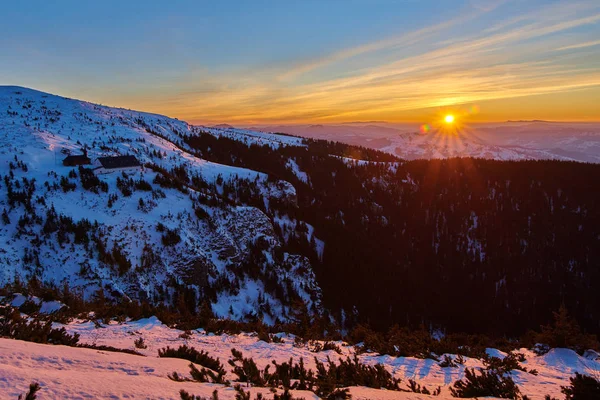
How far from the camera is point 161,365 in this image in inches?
335

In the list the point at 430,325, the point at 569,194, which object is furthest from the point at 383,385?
the point at 569,194

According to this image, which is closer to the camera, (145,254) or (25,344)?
(25,344)

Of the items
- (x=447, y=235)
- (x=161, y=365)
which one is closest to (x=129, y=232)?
(x=161, y=365)

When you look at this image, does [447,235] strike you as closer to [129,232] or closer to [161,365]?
[129,232]

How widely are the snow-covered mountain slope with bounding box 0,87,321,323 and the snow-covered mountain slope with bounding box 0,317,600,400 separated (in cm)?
1925

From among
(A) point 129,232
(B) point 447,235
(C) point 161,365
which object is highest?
(C) point 161,365

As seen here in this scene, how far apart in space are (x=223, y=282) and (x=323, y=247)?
35721mm

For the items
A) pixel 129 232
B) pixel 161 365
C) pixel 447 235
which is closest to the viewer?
pixel 161 365

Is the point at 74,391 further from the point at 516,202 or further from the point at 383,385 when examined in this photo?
the point at 516,202

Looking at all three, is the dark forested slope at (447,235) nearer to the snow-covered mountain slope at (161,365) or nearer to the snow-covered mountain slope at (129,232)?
the snow-covered mountain slope at (129,232)

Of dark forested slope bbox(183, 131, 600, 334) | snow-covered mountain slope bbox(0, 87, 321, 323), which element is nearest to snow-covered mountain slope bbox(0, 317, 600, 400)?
snow-covered mountain slope bbox(0, 87, 321, 323)

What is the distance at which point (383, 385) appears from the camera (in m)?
10.0

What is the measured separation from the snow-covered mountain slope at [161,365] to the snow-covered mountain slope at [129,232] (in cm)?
1925

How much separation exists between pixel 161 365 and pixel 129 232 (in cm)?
3089
